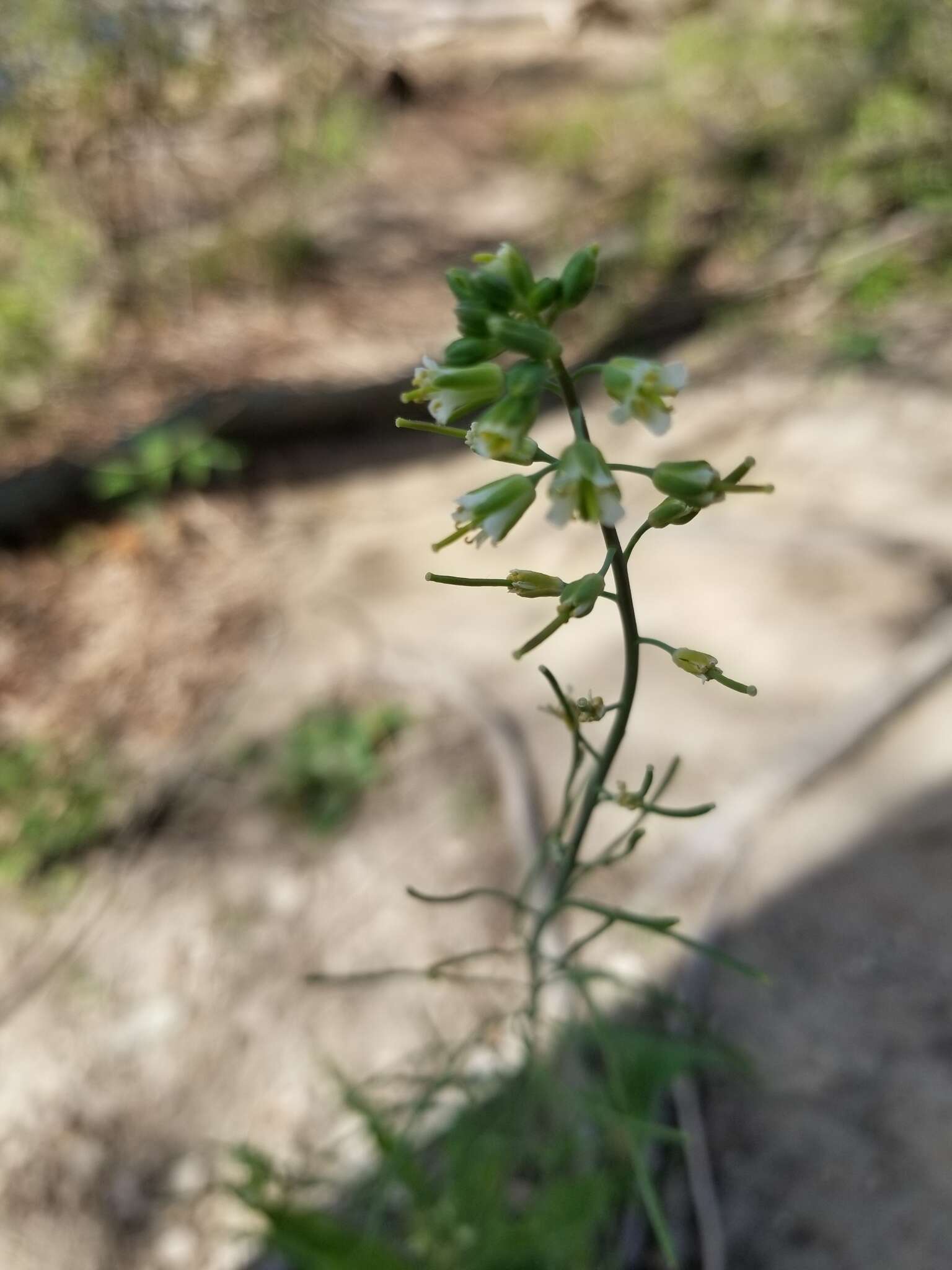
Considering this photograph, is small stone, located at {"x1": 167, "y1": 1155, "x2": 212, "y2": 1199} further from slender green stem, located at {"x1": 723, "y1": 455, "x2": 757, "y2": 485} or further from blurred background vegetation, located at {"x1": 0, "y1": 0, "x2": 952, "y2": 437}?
blurred background vegetation, located at {"x1": 0, "y1": 0, "x2": 952, "y2": 437}

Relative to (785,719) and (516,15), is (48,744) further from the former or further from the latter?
(516,15)

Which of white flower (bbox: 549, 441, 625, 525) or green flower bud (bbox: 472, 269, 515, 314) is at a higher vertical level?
green flower bud (bbox: 472, 269, 515, 314)

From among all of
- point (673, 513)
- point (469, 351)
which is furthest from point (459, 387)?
point (673, 513)

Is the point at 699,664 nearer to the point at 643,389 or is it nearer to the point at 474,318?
the point at 643,389

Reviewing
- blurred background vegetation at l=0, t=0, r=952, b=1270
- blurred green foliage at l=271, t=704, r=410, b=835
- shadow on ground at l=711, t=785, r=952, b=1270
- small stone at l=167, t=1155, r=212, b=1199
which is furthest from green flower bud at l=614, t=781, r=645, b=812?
blurred green foliage at l=271, t=704, r=410, b=835

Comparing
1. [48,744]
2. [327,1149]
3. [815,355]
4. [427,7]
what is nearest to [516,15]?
[427,7]

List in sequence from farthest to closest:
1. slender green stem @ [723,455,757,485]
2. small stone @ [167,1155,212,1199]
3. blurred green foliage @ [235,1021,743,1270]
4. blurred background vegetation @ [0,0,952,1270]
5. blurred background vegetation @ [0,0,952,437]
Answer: blurred background vegetation @ [0,0,952,437]
blurred background vegetation @ [0,0,952,1270]
small stone @ [167,1155,212,1199]
blurred green foliage @ [235,1021,743,1270]
slender green stem @ [723,455,757,485]
